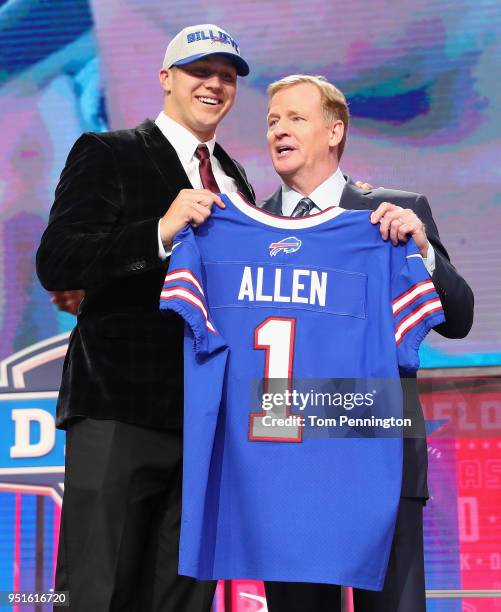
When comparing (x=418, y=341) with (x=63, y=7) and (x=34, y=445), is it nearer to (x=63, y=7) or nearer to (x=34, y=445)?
(x=34, y=445)

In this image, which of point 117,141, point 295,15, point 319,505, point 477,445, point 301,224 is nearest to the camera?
point 319,505

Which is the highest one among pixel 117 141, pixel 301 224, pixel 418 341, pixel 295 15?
pixel 295 15

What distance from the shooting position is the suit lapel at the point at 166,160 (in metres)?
1.94

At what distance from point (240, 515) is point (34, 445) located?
1.35 meters

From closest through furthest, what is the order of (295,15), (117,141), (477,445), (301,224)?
(301,224), (117,141), (477,445), (295,15)

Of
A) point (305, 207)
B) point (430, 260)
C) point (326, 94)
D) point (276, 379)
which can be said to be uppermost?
point (326, 94)

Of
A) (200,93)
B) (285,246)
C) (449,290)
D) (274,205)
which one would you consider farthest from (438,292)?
(200,93)

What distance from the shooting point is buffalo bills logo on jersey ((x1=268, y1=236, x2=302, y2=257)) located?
1799 millimetres

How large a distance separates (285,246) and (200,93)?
1.38 feet

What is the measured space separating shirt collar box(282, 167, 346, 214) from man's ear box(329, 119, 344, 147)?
0.21ft

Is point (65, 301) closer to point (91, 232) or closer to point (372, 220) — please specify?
point (91, 232)

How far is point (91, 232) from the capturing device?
6.13ft

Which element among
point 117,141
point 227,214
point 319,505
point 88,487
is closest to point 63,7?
point 117,141

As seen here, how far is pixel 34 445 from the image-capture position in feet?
9.55
